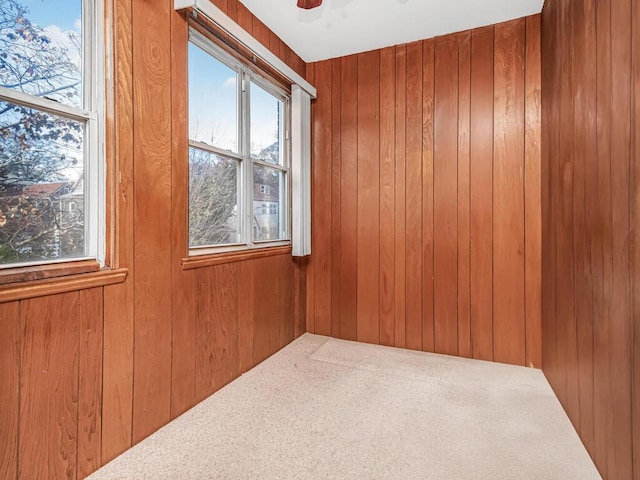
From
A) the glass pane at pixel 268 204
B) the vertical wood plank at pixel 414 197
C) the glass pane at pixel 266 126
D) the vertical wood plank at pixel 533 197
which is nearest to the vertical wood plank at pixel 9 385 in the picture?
the glass pane at pixel 268 204

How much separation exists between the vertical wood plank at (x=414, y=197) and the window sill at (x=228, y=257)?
1059mm

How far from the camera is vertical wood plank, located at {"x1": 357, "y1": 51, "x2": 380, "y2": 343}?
2.95 m

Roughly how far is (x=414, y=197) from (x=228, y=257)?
5.16ft

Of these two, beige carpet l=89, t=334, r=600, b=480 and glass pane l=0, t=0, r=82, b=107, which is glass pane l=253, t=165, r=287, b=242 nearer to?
beige carpet l=89, t=334, r=600, b=480

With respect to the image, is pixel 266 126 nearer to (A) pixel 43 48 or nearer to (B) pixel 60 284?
(A) pixel 43 48

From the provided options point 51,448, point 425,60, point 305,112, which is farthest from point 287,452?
point 425,60

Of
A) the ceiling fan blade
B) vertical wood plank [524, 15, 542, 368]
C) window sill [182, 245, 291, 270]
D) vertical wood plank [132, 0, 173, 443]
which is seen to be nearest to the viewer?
vertical wood plank [132, 0, 173, 443]

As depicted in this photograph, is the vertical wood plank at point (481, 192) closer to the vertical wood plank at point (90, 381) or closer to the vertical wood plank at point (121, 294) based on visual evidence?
the vertical wood plank at point (121, 294)

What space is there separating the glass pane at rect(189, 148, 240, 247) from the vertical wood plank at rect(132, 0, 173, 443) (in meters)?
0.25

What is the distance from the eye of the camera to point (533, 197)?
98.0 inches

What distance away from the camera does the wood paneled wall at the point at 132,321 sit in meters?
1.23

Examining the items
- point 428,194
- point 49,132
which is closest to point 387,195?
point 428,194

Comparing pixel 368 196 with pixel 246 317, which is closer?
pixel 246 317

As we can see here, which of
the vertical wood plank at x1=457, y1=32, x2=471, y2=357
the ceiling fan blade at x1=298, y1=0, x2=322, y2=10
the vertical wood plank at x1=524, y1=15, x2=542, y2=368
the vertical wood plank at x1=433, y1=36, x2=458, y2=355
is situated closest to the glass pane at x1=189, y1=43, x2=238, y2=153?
the ceiling fan blade at x1=298, y1=0, x2=322, y2=10
